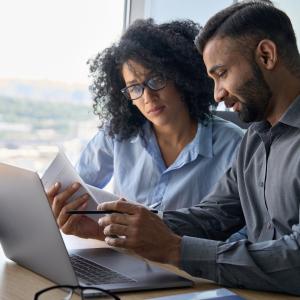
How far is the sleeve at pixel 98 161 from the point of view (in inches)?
88.0

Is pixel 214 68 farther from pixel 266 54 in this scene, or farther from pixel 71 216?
pixel 71 216

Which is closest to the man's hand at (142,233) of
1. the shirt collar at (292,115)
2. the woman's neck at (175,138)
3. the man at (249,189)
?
the man at (249,189)

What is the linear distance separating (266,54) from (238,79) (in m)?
0.10

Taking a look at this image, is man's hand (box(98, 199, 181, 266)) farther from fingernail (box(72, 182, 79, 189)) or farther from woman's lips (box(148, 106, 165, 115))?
woman's lips (box(148, 106, 165, 115))

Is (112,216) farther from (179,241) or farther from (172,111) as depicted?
(172,111)

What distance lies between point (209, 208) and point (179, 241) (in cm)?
41

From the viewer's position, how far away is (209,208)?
1695 mm

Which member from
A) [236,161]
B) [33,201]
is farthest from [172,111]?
[33,201]

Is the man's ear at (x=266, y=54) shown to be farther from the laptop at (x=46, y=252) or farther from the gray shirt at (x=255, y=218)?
the laptop at (x=46, y=252)

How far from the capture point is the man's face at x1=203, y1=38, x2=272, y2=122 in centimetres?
152

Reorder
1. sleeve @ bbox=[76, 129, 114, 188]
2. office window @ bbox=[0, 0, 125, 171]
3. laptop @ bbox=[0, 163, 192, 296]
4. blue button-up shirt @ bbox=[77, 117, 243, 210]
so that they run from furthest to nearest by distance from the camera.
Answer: office window @ bbox=[0, 0, 125, 171], sleeve @ bbox=[76, 129, 114, 188], blue button-up shirt @ bbox=[77, 117, 243, 210], laptop @ bbox=[0, 163, 192, 296]

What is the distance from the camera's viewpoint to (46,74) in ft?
8.55

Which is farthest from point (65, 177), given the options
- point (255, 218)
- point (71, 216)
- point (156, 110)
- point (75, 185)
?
point (156, 110)

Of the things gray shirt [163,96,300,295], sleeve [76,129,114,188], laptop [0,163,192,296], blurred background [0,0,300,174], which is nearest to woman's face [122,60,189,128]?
sleeve [76,129,114,188]
